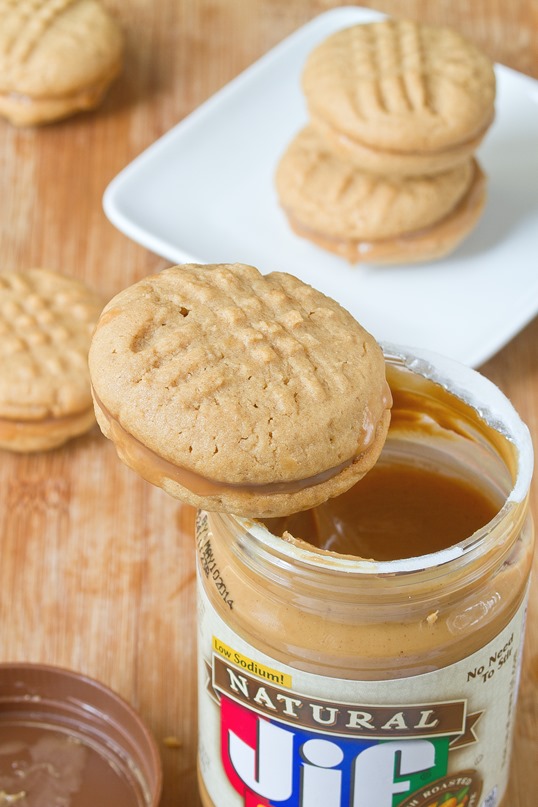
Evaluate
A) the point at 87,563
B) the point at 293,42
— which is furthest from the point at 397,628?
the point at 293,42

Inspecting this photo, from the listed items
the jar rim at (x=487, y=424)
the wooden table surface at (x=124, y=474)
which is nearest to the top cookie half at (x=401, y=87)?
the wooden table surface at (x=124, y=474)

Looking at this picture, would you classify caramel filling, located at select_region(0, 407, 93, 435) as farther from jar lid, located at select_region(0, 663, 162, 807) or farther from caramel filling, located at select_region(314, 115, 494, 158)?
caramel filling, located at select_region(314, 115, 494, 158)

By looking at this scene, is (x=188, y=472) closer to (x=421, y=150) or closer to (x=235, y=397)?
(x=235, y=397)

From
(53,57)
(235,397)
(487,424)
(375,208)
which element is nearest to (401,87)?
(375,208)

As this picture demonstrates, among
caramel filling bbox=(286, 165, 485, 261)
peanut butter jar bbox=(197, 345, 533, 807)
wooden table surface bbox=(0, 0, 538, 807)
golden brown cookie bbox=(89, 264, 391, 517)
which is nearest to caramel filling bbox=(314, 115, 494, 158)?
caramel filling bbox=(286, 165, 485, 261)

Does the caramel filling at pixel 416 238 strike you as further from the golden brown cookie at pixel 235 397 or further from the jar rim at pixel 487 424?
the golden brown cookie at pixel 235 397

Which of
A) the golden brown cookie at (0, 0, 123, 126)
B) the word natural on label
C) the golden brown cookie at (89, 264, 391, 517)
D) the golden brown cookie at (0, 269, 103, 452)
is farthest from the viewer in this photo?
the golden brown cookie at (0, 0, 123, 126)

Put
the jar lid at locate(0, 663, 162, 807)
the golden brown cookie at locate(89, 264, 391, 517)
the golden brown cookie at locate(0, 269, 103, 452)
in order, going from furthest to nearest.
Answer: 1. the golden brown cookie at locate(0, 269, 103, 452)
2. the jar lid at locate(0, 663, 162, 807)
3. the golden brown cookie at locate(89, 264, 391, 517)
